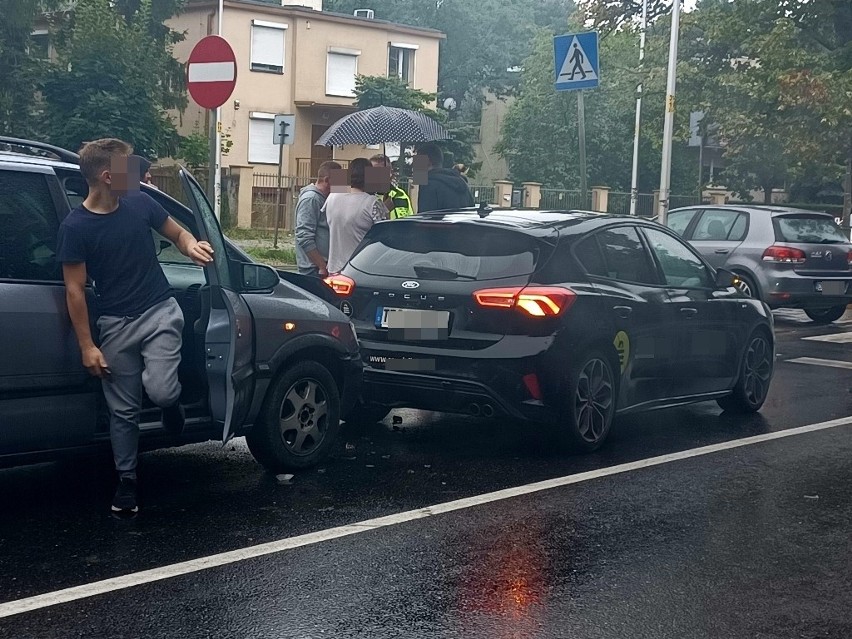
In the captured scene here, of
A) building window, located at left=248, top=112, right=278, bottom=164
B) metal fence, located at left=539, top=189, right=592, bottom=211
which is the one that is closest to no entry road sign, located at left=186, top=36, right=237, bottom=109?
metal fence, located at left=539, top=189, right=592, bottom=211

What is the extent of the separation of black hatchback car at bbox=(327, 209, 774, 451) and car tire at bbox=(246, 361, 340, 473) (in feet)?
2.54

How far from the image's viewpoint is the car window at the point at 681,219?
17.6 metres

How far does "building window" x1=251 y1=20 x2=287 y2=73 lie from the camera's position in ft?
142

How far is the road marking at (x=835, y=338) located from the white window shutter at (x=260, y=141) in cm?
3062

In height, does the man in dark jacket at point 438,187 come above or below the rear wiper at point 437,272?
above

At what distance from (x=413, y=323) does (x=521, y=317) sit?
2.22 feet

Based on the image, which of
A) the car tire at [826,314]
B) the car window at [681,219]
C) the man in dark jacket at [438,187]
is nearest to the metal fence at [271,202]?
the car window at [681,219]

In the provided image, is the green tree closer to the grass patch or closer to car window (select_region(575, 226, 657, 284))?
the grass patch

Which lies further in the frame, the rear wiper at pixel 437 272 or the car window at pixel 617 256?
the car window at pixel 617 256

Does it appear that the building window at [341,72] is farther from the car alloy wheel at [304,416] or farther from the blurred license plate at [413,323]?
the car alloy wheel at [304,416]

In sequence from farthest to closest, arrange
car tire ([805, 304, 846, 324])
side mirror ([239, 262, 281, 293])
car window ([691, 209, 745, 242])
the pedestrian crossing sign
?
car tire ([805, 304, 846, 324]) → car window ([691, 209, 745, 242]) → the pedestrian crossing sign → side mirror ([239, 262, 281, 293])

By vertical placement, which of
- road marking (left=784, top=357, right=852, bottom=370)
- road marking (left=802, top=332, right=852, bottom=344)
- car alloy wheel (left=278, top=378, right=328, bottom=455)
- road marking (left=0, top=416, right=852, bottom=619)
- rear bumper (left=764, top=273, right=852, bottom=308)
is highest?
rear bumper (left=764, top=273, right=852, bottom=308)

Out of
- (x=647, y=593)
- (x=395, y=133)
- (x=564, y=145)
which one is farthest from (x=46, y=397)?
(x=564, y=145)

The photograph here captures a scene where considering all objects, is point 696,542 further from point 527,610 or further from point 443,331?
point 443,331
